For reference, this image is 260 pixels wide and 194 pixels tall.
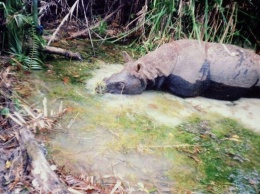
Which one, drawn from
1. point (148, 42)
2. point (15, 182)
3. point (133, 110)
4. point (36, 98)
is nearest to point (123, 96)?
point (133, 110)

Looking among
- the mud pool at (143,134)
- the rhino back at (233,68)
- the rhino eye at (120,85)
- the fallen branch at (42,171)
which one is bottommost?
the mud pool at (143,134)

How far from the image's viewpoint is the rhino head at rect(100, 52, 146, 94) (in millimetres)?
3523

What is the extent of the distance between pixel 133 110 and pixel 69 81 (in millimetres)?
829

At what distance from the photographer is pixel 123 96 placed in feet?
11.6

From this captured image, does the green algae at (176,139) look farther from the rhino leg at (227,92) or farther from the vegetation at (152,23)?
the vegetation at (152,23)

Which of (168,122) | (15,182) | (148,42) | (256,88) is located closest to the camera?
(15,182)

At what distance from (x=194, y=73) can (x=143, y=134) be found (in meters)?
1.05

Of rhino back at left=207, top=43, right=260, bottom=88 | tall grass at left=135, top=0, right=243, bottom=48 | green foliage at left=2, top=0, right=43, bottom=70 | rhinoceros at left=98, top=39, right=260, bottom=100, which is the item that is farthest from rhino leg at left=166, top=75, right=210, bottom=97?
green foliage at left=2, top=0, right=43, bottom=70

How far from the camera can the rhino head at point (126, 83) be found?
352 centimetres

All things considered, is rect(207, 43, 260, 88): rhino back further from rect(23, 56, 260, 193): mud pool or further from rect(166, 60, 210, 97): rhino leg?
rect(23, 56, 260, 193): mud pool

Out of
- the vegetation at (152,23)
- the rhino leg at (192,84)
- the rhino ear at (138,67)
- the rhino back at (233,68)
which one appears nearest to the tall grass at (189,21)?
the vegetation at (152,23)

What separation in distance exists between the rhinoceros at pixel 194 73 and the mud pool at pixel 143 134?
105 millimetres

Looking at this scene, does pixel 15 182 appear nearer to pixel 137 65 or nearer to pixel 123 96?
pixel 123 96

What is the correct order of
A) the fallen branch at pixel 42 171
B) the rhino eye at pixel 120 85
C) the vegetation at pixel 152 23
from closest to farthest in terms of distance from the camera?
the fallen branch at pixel 42 171 < the rhino eye at pixel 120 85 < the vegetation at pixel 152 23
